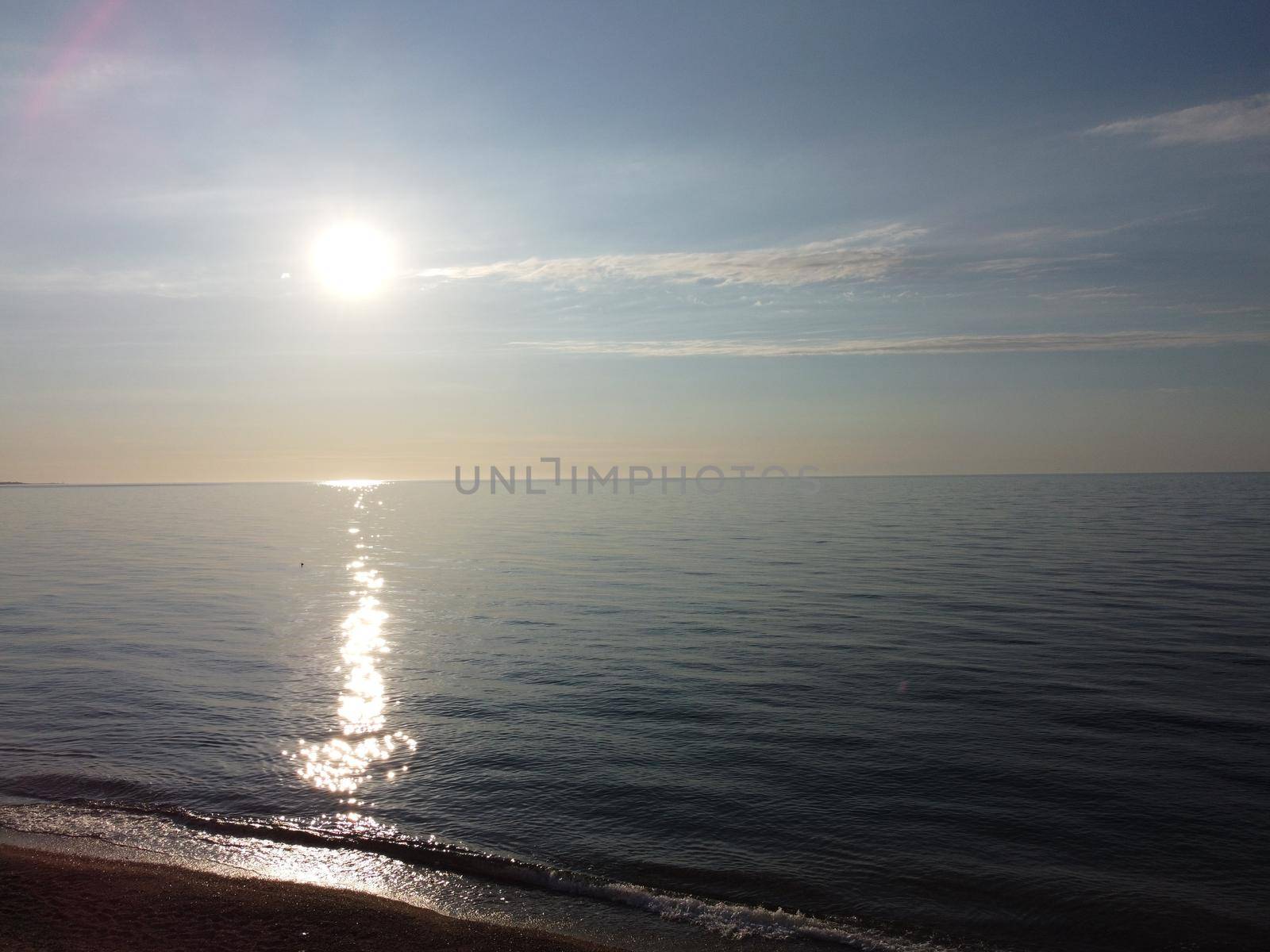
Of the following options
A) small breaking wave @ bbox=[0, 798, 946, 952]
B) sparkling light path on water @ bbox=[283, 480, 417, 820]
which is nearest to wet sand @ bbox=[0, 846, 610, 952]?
small breaking wave @ bbox=[0, 798, 946, 952]

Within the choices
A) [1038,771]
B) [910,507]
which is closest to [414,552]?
[1038,771]

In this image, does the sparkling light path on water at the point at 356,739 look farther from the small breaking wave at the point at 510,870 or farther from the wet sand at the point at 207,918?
the wet sand at the point at 207,918

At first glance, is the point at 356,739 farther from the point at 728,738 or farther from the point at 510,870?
the point at 728,738

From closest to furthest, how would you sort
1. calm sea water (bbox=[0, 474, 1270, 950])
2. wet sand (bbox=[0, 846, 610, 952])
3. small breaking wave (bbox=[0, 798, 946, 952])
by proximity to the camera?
wet sand (bbox=[0, 846, 610, 952]) → small breaking wave (bbox=[0, 798, 946, 952]) → calm sea water (bbox=[0, 474, 1270, 950])

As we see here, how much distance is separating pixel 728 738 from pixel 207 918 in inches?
407

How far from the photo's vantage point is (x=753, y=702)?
19938 mm

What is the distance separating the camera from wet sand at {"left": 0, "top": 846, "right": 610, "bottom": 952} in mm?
9281

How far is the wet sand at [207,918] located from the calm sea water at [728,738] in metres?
1.70

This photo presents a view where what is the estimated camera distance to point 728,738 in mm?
17469

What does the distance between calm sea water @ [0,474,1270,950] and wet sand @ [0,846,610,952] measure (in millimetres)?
1704

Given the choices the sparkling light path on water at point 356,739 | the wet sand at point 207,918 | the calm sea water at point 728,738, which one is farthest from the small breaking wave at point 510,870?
the wet sand at point 207,918

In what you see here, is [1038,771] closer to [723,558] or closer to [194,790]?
[194,790]

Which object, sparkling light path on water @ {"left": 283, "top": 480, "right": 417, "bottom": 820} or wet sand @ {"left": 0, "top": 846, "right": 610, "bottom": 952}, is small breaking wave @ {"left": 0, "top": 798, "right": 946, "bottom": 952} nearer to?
sparkling light path on water @ {"left": 283, "top": 480, "right": 417, "bottom": 820}

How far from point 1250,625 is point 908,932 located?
24.7 meters
